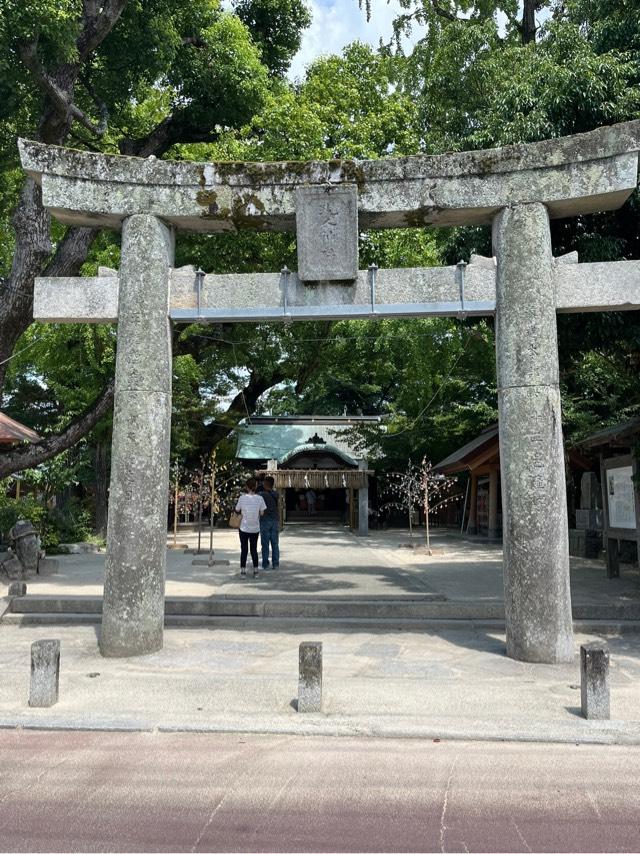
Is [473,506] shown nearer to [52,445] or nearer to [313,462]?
[313,462]

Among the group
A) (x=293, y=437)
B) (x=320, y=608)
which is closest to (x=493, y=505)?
(x=293, y=437)

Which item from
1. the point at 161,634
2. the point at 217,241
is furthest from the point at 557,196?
the point at 217,241

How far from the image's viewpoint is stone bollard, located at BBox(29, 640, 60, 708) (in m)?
6.21

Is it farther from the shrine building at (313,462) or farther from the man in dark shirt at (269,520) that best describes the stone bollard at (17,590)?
the shrine building at (313,462)

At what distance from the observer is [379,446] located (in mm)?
30891

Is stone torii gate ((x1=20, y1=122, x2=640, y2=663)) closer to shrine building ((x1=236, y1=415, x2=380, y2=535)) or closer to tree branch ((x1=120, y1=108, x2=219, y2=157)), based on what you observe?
tree branch ((x1=120, y1=108, x2=219, y2=157))

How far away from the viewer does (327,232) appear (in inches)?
335

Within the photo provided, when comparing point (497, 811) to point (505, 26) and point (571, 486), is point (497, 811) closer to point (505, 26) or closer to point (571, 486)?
point (571, 486)

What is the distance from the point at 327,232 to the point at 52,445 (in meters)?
9.21

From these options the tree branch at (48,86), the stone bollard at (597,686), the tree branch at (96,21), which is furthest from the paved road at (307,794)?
the tree branch at (96,21)

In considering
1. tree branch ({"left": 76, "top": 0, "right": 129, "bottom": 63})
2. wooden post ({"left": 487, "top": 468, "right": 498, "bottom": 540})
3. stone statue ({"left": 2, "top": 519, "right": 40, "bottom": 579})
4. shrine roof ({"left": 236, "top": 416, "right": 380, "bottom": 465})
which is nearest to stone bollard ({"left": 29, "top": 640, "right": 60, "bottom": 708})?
stone statue ({"left": 2, "top": 519, "right": 40, "bottom": 579})

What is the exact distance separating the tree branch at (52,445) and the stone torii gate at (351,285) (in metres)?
7.06

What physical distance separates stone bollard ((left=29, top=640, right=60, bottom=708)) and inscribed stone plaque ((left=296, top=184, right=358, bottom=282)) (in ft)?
16.5

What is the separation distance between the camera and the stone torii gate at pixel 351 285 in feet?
25.8
